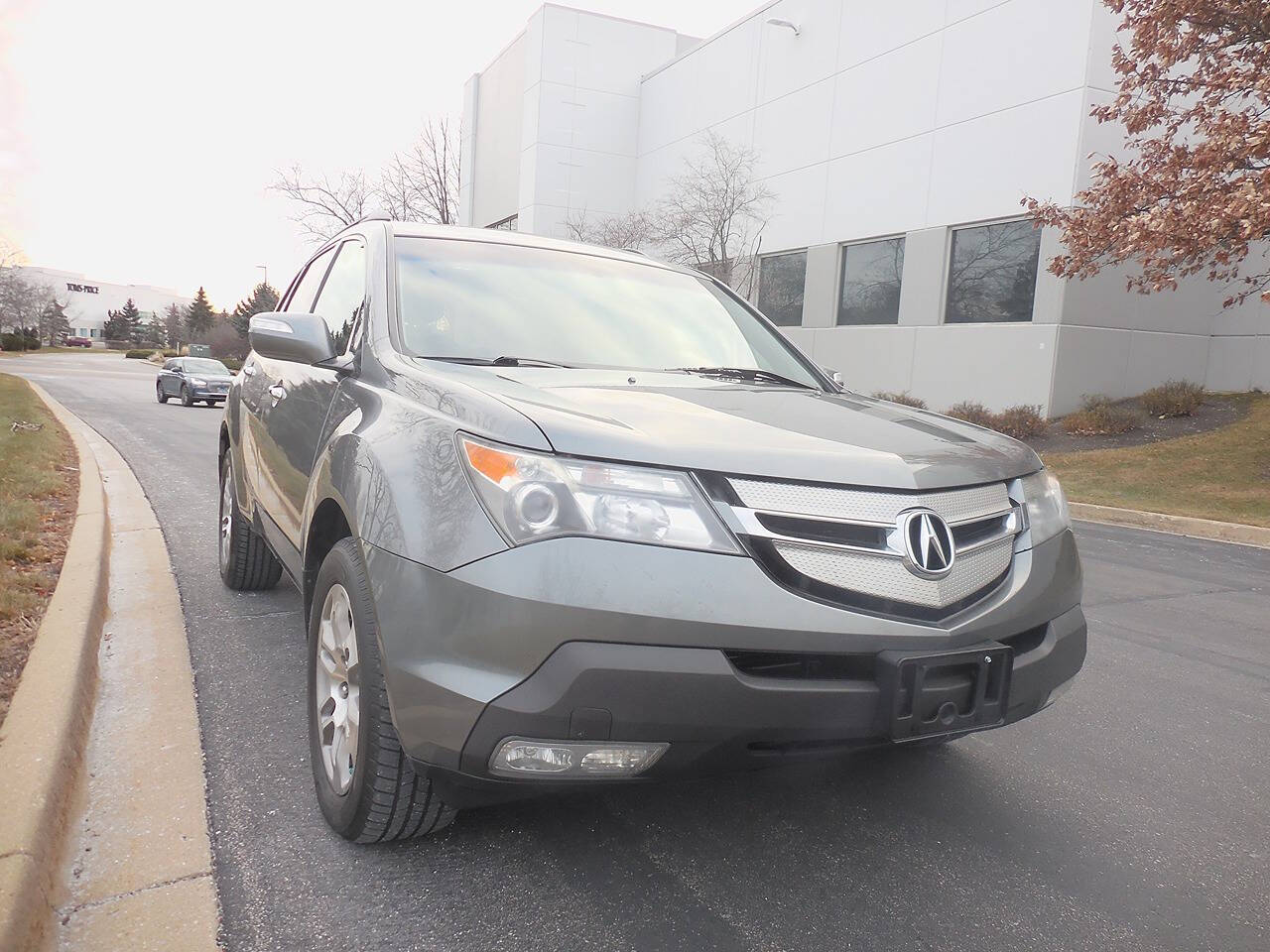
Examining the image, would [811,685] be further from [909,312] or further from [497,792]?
[909,312]

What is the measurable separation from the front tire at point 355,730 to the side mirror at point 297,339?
2.55ft

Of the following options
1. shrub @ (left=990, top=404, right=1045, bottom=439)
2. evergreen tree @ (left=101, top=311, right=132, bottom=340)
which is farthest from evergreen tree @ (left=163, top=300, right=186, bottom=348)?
shrub @ (left=990, top=404, right=1045, bottom=439)

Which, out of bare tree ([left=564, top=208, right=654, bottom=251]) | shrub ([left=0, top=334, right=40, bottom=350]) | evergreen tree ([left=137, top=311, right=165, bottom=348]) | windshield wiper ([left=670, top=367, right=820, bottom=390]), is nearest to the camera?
windshield wiper ([left=670, top=367, right=820, bottom=390])

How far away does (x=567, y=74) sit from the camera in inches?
1168

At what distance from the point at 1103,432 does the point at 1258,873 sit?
14235mm

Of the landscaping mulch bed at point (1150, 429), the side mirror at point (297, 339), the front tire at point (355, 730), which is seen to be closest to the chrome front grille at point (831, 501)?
the front tire at point (355, 730)

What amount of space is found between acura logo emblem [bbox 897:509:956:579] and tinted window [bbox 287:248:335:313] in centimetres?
306

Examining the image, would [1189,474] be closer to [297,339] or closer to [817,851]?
[817,851]

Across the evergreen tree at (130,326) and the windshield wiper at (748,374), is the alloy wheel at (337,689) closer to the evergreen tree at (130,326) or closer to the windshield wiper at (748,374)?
the windshield wiper at (748,374)

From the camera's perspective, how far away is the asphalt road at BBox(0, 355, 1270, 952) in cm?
209

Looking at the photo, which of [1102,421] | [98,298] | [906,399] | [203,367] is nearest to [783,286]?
[906,399]

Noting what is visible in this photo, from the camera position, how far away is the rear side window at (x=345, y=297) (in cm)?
322

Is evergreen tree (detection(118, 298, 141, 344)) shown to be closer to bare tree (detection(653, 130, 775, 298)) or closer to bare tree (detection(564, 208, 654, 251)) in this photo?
bare tree (detection(564, 208, 654, 251))

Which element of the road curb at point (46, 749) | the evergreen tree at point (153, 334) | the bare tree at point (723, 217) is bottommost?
the road curb at point (46, 749)
